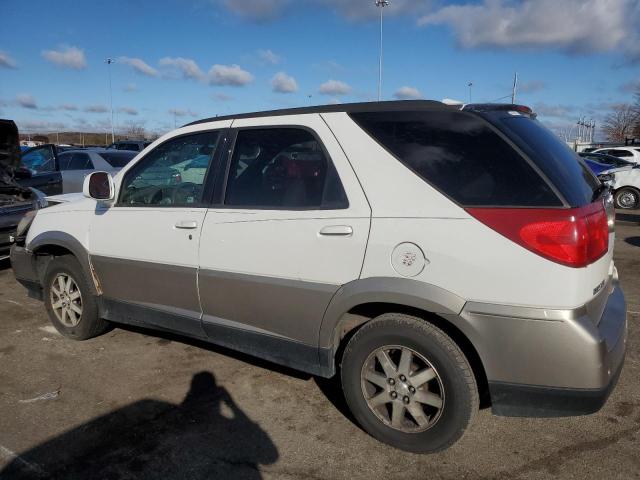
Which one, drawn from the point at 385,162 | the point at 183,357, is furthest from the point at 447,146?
the point at 183,357

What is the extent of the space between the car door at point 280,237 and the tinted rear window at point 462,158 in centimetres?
32

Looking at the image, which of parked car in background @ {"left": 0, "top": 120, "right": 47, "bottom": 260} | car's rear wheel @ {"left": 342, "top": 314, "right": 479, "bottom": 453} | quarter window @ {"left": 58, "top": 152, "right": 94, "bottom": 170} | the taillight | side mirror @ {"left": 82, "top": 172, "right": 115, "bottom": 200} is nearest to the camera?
the taillight

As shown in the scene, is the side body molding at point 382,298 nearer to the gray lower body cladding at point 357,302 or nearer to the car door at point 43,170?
→ the gray lower body cladding at point 357,302

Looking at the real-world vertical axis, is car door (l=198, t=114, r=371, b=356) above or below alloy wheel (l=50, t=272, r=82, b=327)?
above

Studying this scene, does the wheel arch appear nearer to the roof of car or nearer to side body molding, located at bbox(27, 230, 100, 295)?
the roof of car

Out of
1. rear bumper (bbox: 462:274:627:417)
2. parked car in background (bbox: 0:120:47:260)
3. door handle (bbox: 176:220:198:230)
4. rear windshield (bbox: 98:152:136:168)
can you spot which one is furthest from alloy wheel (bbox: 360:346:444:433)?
rear windshield (bbox: 98:152:136:168)

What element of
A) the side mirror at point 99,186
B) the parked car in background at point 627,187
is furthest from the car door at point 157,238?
the parked car in background at point 627,187

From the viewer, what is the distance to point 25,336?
15.2 ft

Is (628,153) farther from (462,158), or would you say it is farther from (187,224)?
(187,224)

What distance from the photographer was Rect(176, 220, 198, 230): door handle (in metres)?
3.37

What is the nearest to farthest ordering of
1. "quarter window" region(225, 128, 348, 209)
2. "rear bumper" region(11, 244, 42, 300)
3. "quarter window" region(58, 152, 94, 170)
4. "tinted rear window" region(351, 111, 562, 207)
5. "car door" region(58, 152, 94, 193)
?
"tinted rear window" region(351, 111, 562, 207)
"quarter window" region(225, 128, 348, 209)
"rear bumper" region(11, 244, 42, 300)
"car door" region(58, 152, 94, 193)
"quarter window" region(58, 152, 94, 170)

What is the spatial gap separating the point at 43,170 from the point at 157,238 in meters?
8.61

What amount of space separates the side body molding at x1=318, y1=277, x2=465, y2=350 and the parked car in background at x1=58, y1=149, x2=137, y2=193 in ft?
29.8

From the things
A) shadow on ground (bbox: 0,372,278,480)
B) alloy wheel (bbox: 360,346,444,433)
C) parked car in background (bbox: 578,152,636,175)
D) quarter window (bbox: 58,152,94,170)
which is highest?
quarter window (bbox: 58,152,94,170)
